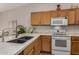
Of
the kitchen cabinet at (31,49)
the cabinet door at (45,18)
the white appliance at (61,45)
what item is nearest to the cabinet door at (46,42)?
the white appliance at (61,45)

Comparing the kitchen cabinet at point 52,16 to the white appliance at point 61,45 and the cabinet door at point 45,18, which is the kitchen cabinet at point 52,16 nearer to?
the cabinet door at point 45,18

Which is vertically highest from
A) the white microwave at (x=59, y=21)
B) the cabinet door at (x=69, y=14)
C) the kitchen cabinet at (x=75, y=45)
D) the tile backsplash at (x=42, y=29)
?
the cabinet door at (x=69, y=14)

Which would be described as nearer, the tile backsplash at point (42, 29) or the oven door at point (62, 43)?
the oven door at point (62, 43)

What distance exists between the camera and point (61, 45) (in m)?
2.52

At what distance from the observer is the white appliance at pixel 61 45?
2.47 metres

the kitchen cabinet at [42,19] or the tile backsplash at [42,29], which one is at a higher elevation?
the kitchen cabinet at [42,19]

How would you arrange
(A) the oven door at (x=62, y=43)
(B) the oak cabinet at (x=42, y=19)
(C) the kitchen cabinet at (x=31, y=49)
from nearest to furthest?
(C) the kitchen cabinet at (x=31, y=49) → (A) the oven door at (x=62, y=43) → (B) the oak cabinet at (x=42, y=19)

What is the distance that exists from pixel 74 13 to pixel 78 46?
714mm

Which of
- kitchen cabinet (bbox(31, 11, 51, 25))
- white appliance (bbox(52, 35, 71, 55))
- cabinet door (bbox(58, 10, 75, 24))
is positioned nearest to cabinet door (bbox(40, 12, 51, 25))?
kitchen cabinet (bbox(31, 11, 51, 25))

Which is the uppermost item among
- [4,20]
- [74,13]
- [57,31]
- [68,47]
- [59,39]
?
[74,13]

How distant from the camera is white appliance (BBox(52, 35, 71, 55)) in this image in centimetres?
247
